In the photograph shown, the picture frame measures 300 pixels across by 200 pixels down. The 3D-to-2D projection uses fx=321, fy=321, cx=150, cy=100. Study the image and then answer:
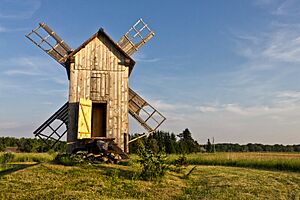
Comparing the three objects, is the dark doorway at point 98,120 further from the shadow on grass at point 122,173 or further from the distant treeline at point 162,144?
the shadow on grass at point 122,173

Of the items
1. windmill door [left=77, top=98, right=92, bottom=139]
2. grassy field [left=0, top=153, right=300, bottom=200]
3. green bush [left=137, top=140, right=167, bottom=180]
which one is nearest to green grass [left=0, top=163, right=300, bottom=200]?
grassy field [left=0, top=153, right=300, bottom=200]

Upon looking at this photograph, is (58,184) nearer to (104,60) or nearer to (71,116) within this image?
(71,116)

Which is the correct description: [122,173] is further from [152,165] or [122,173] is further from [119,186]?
[119,186]

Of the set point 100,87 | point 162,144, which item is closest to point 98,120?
point 100,87

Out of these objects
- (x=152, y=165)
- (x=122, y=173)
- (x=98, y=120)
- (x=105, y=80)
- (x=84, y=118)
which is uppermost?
(x=105, y=80)

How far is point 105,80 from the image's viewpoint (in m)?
13.6

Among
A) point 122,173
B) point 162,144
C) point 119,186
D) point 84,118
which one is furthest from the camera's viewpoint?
point 162,144

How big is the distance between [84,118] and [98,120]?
219cm

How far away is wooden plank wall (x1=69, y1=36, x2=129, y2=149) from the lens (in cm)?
1327

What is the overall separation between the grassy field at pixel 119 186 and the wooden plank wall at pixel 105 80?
3163 millimetres

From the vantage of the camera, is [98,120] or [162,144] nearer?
[98,120]

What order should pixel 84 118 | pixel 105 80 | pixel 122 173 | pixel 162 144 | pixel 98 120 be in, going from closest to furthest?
pixel 122 173 → pixel 84 118 → pixel 105 80 → pixel 98 120 → pixel 162 144

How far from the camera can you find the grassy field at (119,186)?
723 centimetres

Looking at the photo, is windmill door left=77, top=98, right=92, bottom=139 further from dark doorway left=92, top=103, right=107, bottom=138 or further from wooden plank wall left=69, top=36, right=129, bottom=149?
dark doorway left=92, top=103, right=107, bottom=138
